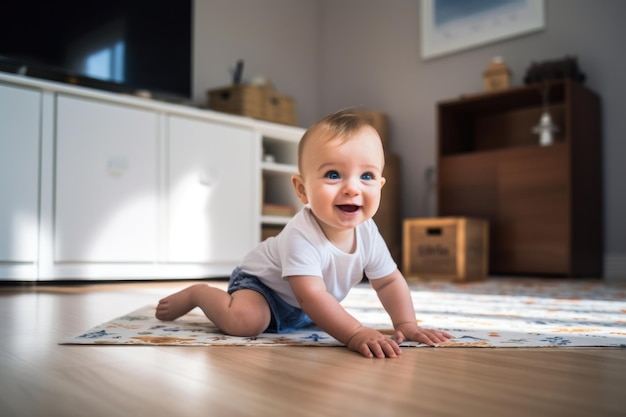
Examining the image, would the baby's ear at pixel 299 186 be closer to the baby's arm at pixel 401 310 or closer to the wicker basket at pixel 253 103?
the baby's arm at pixel 401 310

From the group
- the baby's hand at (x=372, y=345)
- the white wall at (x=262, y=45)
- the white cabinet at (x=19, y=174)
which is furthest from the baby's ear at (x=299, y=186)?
the white wall at (x=262, y=45)

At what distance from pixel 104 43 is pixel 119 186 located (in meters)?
0.77

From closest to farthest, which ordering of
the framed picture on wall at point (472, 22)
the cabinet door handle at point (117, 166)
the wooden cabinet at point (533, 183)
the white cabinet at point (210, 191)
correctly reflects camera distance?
1. the cabinet door handle at point (117, 166)
2. the white cabinet at point (210, 191)
3. the wooden cabinet at point (533, 183)
4. the framed picture on wall at point (472, 22)

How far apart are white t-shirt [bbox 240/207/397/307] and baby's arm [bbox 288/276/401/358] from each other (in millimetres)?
20

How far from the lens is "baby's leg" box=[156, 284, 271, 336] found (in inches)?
38.5

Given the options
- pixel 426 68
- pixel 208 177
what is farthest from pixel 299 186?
pixel 426 68

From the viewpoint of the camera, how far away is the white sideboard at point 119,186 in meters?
2.09

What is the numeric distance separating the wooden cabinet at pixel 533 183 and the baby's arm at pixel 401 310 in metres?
2.04

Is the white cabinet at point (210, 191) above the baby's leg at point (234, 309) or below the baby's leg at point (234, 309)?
above

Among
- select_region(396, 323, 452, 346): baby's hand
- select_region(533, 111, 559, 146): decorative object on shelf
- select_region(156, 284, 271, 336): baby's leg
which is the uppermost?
select_region(533, 111, 559, 146): decorative object on shelf

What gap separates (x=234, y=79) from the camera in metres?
3.40

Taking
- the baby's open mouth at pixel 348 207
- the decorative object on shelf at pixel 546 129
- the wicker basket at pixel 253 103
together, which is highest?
the wicker basket at pixel 253 103

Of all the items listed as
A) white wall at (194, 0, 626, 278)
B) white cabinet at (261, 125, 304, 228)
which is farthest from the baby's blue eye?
white wall at (194, 0, 626, 278)

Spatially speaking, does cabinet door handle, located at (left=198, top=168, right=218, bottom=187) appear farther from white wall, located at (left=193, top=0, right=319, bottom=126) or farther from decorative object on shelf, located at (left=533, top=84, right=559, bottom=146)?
decorative object on shelf, located at (left=533, top=84, right=559, bottom=146)
